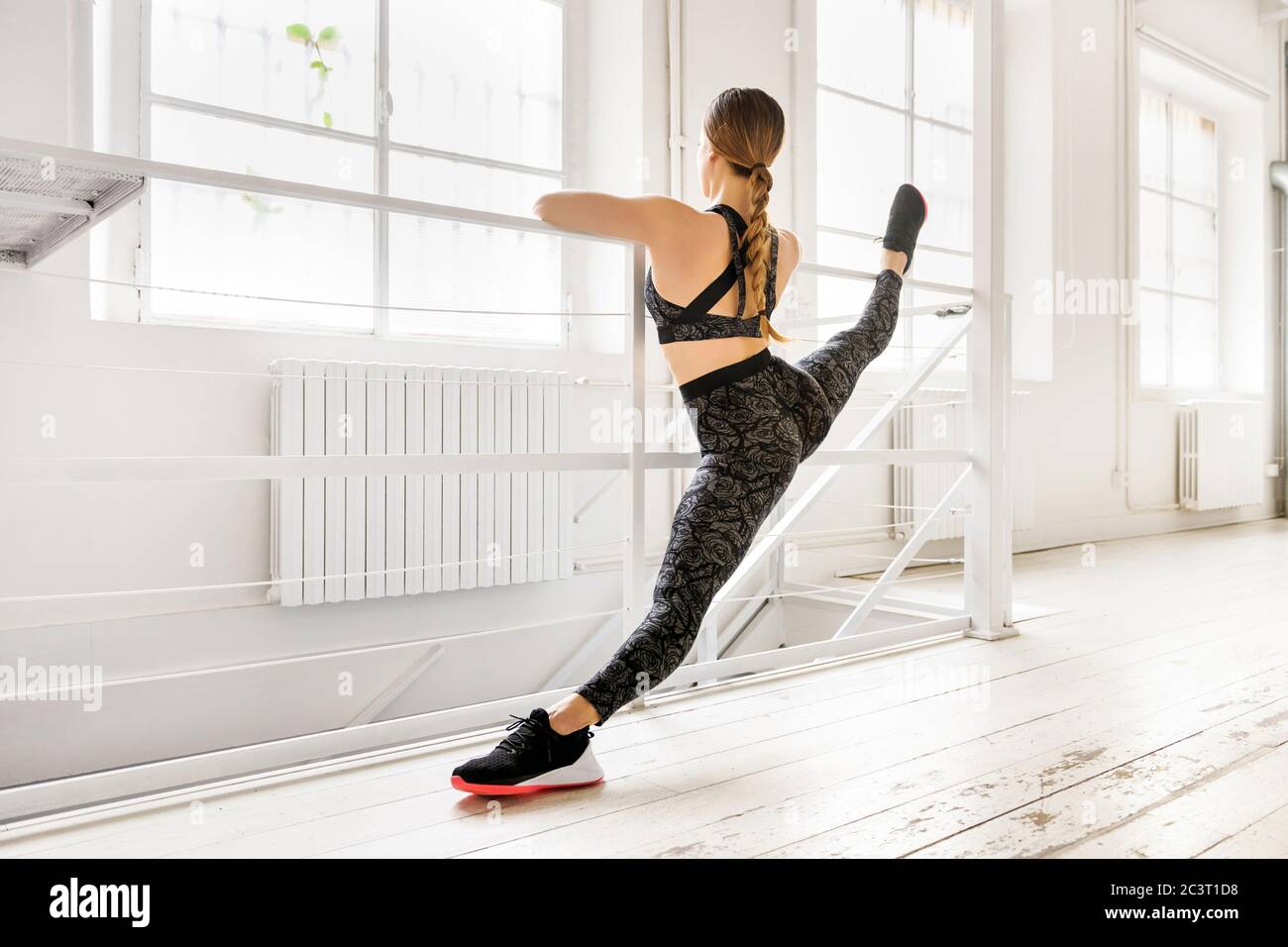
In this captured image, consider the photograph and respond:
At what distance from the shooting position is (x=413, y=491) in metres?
2.87

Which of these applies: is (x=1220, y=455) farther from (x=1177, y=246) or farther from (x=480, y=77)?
(x=480, y=77)

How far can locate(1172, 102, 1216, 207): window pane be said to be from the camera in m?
6.27

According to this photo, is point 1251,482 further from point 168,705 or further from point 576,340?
point 168,705

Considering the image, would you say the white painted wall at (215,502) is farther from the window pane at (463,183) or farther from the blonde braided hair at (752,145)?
the blonde braided hair at (752,145)

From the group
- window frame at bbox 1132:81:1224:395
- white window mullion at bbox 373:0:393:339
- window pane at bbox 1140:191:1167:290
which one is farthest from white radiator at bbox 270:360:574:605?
window pane at bbox 1140:191:1167:290

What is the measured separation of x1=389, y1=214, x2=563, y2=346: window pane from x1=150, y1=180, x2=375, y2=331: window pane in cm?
12

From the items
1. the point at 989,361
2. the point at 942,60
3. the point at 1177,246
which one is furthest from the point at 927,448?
the point at 1177,246

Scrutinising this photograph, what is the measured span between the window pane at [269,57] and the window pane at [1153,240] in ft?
16.7

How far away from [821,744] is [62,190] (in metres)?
1.61

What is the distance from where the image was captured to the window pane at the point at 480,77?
3.17m

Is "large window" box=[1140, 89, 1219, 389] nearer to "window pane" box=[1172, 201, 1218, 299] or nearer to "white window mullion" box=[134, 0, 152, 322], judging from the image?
"window pane" box=[1172, 201, 1218, 299]

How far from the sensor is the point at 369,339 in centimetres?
288

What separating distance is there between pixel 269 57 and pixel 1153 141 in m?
5.59
